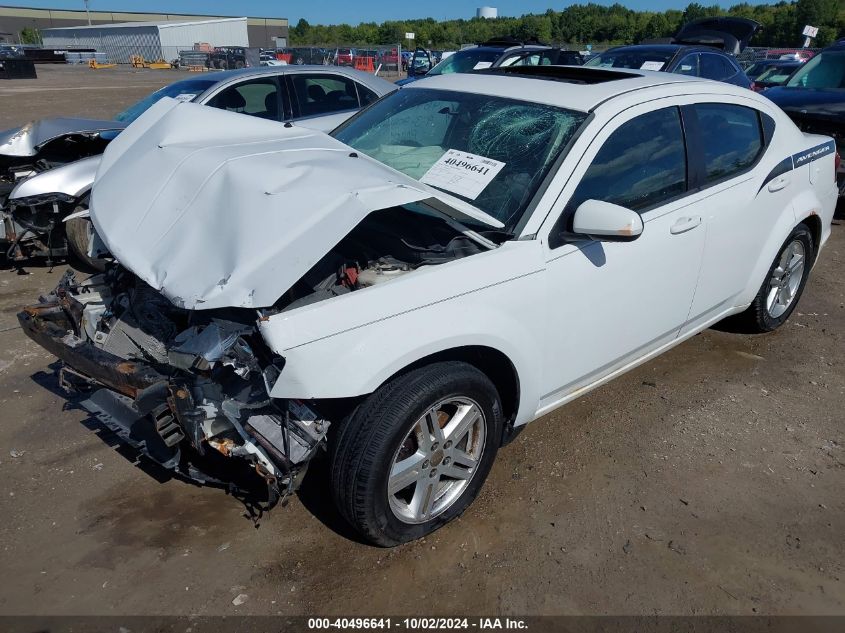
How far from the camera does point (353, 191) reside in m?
2.53

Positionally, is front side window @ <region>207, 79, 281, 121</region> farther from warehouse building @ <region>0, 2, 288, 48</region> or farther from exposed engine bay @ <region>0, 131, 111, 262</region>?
warehouse building @ <region>0, 2, 288, 48</region>

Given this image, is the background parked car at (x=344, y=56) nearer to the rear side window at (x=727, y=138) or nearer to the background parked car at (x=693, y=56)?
the background parked car at (x=693, y=56)

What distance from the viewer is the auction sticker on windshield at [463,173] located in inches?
119

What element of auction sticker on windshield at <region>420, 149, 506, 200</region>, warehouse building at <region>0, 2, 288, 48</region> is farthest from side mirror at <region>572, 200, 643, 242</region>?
warehouse building at <region>0, 2, 288, 48</region>

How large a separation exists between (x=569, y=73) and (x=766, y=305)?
7.09 feet

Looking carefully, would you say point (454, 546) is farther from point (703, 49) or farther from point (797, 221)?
point (703, 49)

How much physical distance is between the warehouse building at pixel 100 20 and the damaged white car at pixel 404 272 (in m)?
88.3

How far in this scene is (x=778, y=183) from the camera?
13.1ft

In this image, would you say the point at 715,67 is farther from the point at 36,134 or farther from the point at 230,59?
the point at 230,59

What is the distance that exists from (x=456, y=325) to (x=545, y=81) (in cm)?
165

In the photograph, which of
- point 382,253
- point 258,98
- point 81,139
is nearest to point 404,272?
point 382,253

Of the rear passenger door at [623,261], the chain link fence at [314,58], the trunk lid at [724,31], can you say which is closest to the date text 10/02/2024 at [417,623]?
the rear passenger door at [623,261]

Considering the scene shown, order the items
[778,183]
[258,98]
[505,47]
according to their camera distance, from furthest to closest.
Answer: [505,47] < [258,98] < [778,183]

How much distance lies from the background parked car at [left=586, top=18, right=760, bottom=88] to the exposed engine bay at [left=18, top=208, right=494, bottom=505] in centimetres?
793
